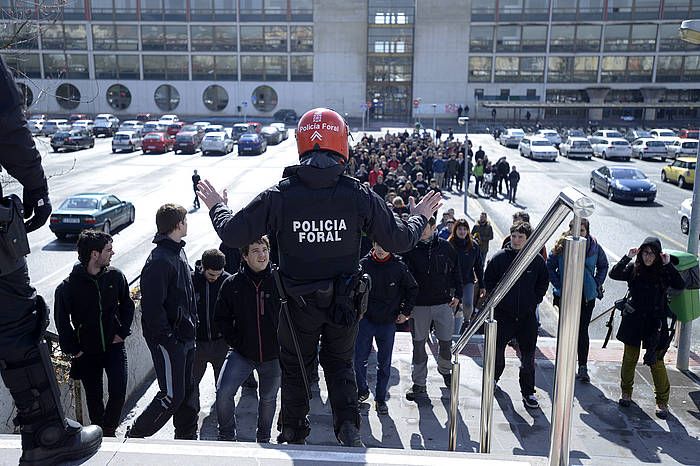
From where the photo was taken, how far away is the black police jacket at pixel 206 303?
5766 millimetres

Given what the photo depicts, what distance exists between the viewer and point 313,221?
3543mm

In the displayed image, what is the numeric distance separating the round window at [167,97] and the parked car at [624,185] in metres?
51.7

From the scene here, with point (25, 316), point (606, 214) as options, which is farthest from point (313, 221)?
point (606, 214)

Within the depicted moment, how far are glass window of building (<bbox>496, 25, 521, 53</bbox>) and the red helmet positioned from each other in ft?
215

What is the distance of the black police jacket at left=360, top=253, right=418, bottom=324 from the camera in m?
6.36

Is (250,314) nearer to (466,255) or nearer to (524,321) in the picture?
(524,321)

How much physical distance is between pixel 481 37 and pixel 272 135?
2907cm

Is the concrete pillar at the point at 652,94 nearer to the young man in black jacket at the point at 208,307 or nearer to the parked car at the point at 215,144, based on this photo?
the parked car at the point at 215,144

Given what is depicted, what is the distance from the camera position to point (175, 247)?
15.3 ft

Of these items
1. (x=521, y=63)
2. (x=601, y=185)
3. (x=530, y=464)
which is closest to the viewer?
(x=530, y=464)

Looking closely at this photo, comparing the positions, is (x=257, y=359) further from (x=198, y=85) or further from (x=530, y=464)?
→ (x=198, y=85)

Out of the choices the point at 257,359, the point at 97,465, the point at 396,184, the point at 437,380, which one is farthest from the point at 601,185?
the point at 97,465

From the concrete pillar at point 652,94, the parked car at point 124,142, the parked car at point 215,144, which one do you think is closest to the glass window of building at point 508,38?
the concrete pillar at point 652,94

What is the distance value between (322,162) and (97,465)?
194 centimetres
